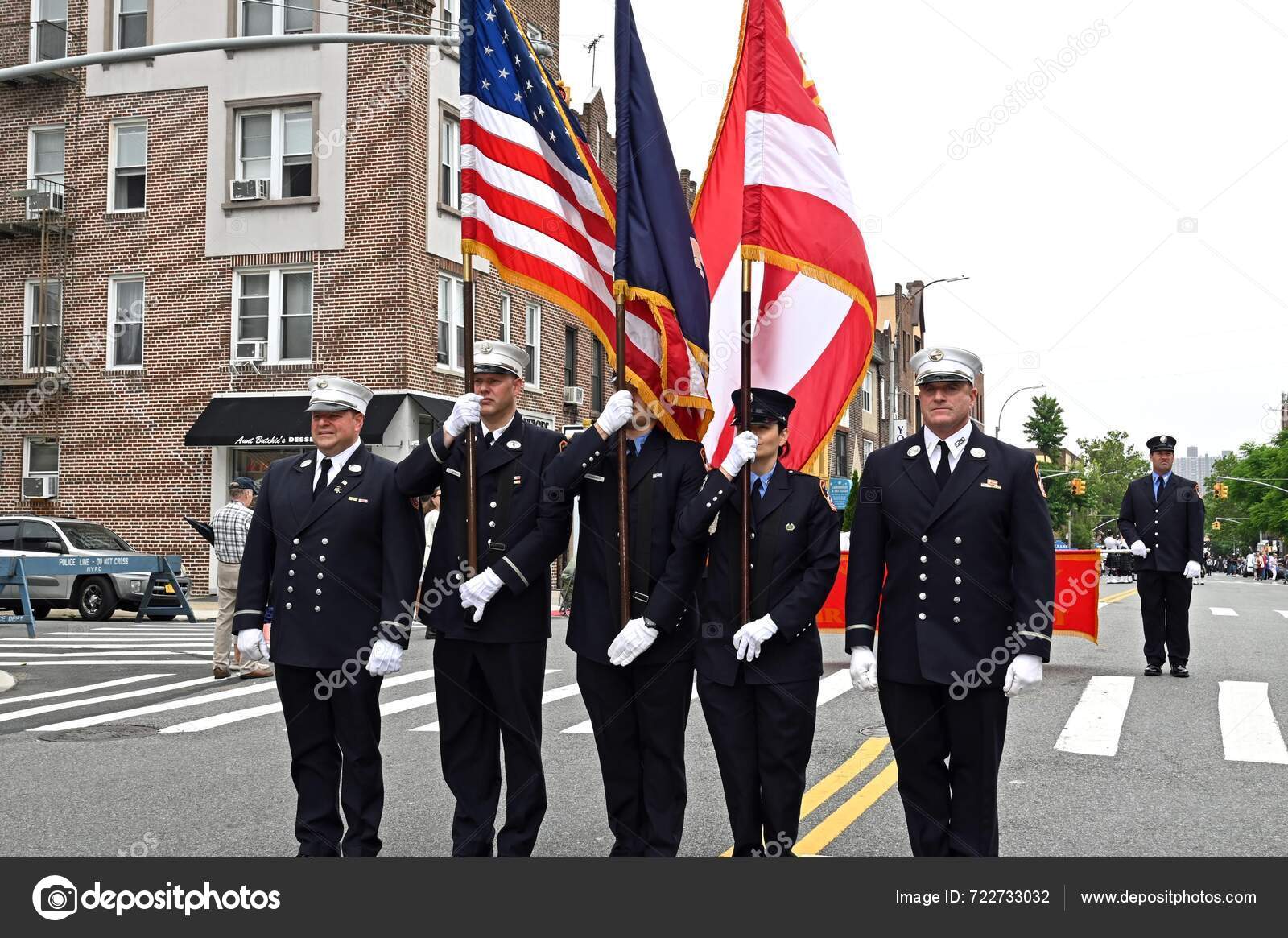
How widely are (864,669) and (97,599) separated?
18751 mm

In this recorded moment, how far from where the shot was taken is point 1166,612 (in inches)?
482

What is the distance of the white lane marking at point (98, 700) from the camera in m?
10.4

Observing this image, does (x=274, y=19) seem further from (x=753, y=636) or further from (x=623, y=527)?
(x=753, y=636)

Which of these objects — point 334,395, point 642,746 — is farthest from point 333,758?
point 334,395


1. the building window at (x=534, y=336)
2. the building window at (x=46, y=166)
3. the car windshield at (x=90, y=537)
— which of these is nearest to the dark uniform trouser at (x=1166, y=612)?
the car windshield at (x=90, y=537)

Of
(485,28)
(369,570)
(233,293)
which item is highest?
(233,293)

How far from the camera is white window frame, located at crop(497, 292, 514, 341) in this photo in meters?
28.1

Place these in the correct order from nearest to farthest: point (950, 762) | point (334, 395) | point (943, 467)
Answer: point (950, 762) < point (943, 467) < point (334, 395)

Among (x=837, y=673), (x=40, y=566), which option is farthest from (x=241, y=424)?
(x=837, y=673)

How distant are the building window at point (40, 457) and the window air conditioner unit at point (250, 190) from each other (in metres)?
6.70

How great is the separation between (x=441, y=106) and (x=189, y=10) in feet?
17.8

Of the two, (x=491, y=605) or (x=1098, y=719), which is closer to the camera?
(x=491, y=605)

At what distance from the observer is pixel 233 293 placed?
1019 inches
